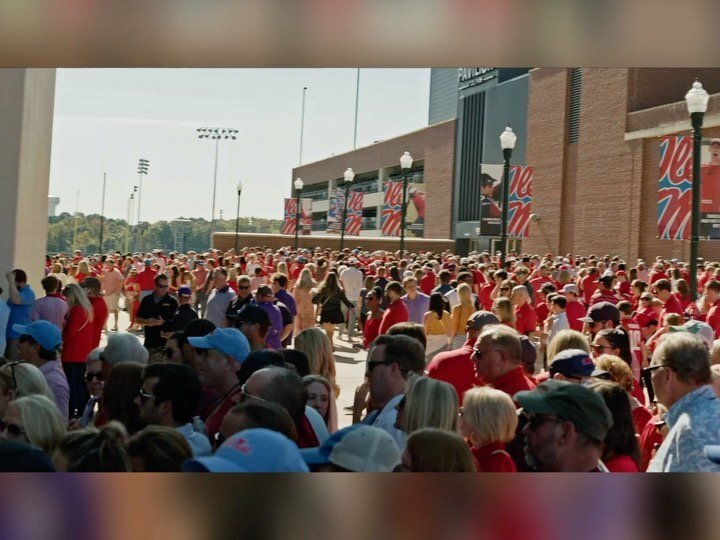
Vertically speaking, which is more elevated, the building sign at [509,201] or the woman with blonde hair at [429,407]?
the building sign at [509,201]

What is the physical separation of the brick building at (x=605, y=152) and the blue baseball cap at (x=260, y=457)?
112 feet

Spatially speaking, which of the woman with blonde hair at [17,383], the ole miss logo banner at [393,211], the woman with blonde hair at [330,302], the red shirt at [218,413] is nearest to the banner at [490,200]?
the woman with blonde hair at [330,302]

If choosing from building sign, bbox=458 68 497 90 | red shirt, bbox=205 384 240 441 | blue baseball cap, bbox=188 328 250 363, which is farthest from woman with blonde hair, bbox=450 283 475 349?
building sign, bbox=458 68 497 90

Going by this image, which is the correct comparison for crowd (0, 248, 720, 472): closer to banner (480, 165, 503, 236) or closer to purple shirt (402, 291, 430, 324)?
purple shirt (402, 291, 430, 324)

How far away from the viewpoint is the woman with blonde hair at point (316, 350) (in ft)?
20.9

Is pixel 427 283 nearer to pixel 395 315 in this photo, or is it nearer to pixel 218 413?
pixel 395 315

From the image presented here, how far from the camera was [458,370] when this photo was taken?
253 inches

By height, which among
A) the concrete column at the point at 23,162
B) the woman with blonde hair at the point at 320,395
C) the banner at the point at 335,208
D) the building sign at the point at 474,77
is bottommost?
the woman with blonde hair at the point at 320,395

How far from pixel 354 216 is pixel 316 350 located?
3670 centimetres

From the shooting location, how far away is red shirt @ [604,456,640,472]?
3900mm

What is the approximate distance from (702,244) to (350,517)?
114ft

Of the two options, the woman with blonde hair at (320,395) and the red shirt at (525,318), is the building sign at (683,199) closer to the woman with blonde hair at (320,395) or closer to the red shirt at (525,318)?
the red shirt at (525,318)

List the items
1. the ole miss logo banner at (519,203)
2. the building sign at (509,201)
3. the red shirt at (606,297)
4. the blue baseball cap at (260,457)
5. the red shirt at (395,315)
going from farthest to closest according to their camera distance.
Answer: the ole miss logo banner at (519,203) → the building sign at (509,201) → the red shirt at (606,297) → the red shirt at (395,315) → the blue baseball cap at (260,457)

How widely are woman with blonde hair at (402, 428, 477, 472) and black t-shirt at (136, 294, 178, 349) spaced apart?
9.60 m
